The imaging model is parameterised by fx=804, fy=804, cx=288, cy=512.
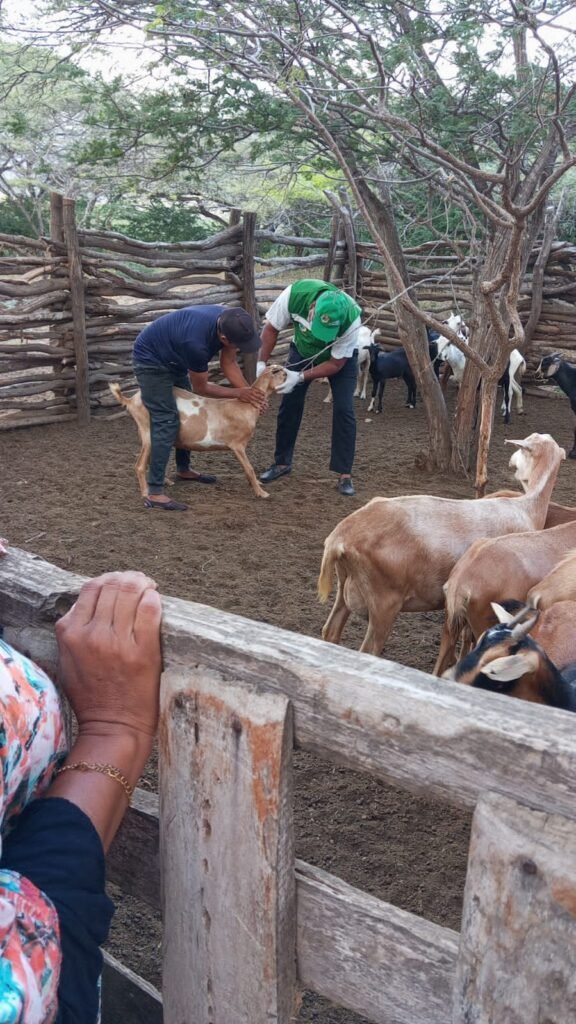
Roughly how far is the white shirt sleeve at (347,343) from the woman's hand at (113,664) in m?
6.05

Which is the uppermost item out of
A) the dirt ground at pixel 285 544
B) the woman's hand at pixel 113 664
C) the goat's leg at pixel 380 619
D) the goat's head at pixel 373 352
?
the woman's hand at pixel 113 664

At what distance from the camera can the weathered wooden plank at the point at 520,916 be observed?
1.02 meters

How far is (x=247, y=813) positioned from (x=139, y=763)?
20 cm

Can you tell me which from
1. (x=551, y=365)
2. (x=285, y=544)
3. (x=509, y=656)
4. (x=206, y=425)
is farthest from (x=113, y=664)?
(x=551, y=365)

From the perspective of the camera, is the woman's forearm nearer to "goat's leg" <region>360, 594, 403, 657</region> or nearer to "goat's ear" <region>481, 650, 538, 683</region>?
"goat's ear" <region>481, 650, 538, 683</region>

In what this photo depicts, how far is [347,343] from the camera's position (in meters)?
7.23

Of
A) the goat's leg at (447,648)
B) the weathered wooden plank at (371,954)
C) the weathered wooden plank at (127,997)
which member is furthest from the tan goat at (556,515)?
the weathered wooden plank at (371,954)

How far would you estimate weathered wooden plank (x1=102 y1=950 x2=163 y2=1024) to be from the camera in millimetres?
1876

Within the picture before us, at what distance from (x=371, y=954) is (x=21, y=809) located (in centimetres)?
60

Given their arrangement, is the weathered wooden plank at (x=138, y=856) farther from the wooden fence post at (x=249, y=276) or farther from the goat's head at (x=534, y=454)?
the wooden fence post at (x=249, y=276)

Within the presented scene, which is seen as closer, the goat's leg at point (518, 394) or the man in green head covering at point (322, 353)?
the man in green head covering at point (322, 353)

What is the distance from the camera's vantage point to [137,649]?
135 centimetres

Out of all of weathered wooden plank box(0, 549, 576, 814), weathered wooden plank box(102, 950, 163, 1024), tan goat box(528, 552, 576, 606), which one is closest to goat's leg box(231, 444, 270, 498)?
tan goat box(528, 552, 576, 606)

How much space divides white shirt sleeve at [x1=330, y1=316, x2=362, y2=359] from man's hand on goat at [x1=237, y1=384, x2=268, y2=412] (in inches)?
29.8
